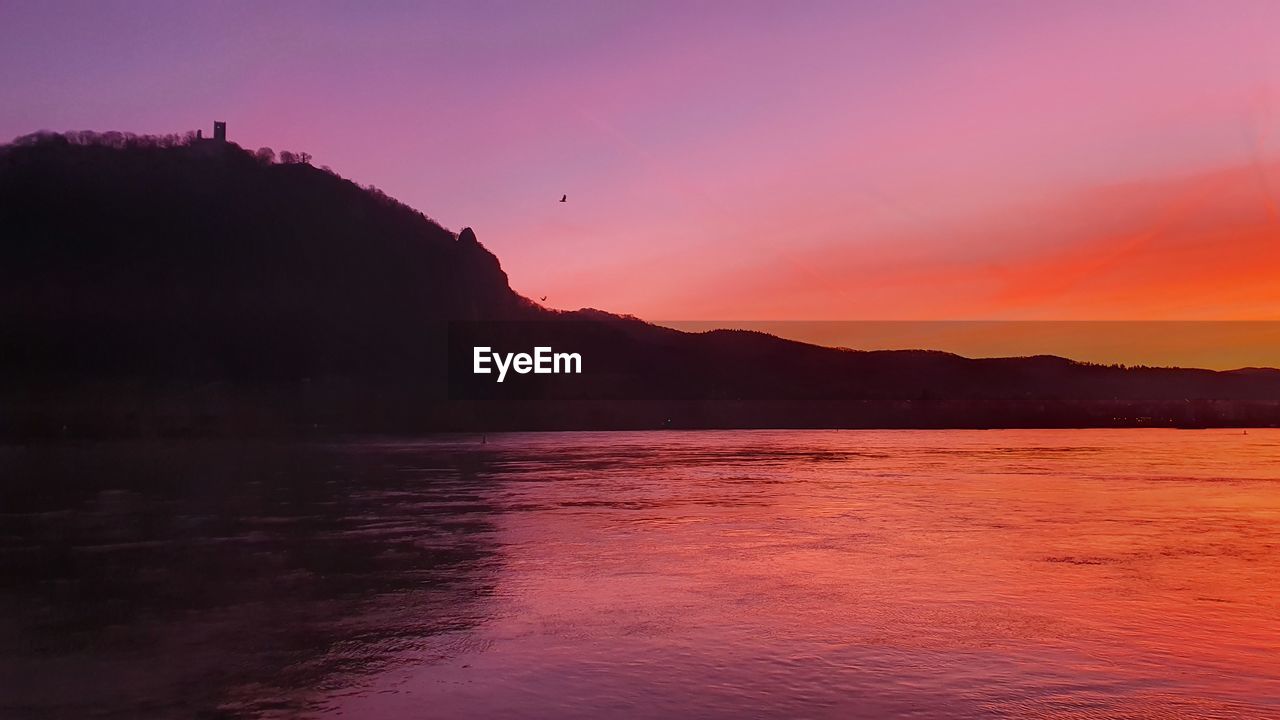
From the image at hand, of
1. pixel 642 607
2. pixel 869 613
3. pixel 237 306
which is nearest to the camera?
pixel 869 613

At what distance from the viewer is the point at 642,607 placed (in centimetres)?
1320

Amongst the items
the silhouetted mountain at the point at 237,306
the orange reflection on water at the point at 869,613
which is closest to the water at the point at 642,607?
the orange reflection on water at the point at 869,613

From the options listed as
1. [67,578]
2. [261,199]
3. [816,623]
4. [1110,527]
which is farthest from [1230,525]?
[261,199]

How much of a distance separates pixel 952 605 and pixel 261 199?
155 m

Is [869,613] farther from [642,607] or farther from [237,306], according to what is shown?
[237,306]

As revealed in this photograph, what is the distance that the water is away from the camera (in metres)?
9.10

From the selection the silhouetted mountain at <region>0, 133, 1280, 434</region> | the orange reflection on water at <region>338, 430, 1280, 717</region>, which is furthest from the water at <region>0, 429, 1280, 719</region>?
the silhouetted mountain at <region>0, 133, 1280, 434</region>

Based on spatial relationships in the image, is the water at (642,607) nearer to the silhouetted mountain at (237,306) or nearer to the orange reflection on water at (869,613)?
the orange reflection on water at (869,613)

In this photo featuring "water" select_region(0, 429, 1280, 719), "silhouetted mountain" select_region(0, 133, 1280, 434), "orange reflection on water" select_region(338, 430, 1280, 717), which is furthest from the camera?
"silhouetted mountain" select_region(0, 133, 1280, 434)

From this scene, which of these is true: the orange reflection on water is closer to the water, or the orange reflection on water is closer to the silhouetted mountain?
the water

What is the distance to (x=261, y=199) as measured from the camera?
154m

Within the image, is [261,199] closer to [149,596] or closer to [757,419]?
[757,419]

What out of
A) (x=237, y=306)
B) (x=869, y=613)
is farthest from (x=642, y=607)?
(x=237, y=306)

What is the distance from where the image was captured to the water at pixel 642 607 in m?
9.10
